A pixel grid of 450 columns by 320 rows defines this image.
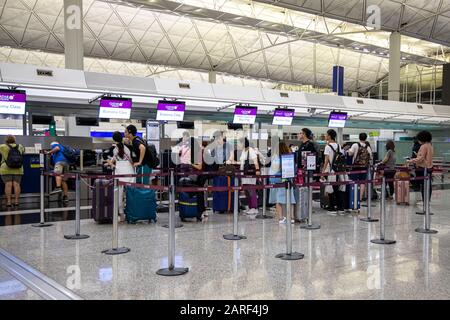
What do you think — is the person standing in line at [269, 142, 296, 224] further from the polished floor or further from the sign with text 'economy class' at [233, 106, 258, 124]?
the sign with text 'economy class' at [233, 106, 258, 124]

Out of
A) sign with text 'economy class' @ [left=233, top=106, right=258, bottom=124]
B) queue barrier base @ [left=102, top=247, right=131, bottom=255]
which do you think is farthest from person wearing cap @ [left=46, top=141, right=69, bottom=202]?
queue barrier base @ [left=102, top=247, right=131, bottom=255]

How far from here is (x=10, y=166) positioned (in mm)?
10859

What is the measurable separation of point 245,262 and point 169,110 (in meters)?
7.42

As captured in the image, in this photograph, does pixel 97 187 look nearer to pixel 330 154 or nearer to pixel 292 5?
pixel 330 154

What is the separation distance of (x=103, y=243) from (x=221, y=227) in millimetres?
2368

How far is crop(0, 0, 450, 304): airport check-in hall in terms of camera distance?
4953 millimetres

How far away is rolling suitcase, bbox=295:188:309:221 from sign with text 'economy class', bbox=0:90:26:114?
6.53m

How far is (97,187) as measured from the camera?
870 cm

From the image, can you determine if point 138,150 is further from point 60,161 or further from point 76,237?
point 60,161

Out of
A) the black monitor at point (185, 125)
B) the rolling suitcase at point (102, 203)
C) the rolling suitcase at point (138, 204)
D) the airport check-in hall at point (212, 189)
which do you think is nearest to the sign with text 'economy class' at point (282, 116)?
the airport check-in hall at point (212, 189)

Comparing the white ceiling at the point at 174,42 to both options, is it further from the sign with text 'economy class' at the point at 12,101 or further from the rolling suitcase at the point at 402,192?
the rolling suitcase at the point at 402,192

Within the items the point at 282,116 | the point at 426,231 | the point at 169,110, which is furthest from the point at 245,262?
the point at 282,116
